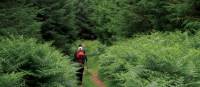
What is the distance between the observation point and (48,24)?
2947cm

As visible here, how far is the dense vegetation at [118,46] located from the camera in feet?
41.9

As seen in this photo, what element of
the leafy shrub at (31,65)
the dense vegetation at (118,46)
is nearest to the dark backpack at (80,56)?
the dense vegetation at (118,46)

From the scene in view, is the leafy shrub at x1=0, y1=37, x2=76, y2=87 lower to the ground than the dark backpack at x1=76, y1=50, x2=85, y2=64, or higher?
higher

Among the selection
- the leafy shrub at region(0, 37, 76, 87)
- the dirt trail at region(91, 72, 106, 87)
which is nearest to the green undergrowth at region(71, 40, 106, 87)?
the dirt trail at region(91, 72, 106, 87)

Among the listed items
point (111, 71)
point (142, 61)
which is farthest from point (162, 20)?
point (142, 61)

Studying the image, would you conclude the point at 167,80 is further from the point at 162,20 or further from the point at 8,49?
the point at 162,20

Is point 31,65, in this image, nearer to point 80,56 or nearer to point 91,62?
point 80,56

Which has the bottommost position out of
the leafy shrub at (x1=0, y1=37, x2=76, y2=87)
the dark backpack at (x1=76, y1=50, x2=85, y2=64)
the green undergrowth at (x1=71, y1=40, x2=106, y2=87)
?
the green undergrowth at (x1=71, y1=40, x2=106, y2=87)

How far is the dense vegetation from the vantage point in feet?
41.9

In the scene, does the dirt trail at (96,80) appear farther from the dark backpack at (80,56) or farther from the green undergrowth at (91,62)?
the dark backpack at (80,56)

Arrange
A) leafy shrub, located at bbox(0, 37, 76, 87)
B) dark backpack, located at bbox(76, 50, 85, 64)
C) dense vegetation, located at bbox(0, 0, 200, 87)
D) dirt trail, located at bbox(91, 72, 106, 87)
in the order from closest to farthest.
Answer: dense vegetation, located at bbox(0, 0, 200, 87)
leafy shrub, located at bbox(0, 37, 76, 87)
dark backpack, located at bbox(76, 50, 85, 64)
dirt trail, located at bbox(91, 72, 106, 87)

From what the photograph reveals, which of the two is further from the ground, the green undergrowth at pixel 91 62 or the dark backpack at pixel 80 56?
the dark backpack at pixel 80 56

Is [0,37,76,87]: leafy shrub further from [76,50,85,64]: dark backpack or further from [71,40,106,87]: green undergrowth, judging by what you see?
[71,40,106,87]: green undergrowth

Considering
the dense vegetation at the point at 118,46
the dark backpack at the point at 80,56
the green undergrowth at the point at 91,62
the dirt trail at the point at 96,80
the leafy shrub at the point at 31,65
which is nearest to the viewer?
the dense vegetation at the point at 118,46
